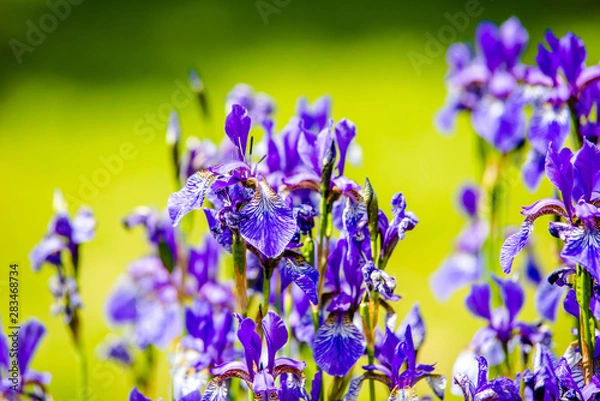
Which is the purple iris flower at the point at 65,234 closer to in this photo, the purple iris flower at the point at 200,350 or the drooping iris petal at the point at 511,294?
the purple iris flower at the point at 200,350

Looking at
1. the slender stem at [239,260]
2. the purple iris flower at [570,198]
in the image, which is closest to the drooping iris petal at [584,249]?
the purple iris flower at [570,198]

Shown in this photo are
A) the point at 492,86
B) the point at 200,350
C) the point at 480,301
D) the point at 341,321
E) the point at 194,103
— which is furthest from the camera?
the point at 194,103

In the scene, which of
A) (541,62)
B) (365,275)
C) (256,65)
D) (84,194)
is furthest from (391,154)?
(365,275)

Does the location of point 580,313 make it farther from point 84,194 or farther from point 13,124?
point 13,124

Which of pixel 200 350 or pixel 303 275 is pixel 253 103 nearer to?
pixel 200 350

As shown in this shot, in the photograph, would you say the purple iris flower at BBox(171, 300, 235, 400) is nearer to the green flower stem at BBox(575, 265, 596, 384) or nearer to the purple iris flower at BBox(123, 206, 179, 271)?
the purple iris flower at BBox(123, 206, 179, 271)

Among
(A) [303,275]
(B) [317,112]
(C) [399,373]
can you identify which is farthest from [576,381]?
(B) [317,112]

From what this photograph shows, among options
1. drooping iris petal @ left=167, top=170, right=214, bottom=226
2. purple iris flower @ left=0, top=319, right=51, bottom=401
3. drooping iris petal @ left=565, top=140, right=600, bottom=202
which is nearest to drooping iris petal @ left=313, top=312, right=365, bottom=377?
drooping iris petal @ left=167, top=170, right=214, bottom=226

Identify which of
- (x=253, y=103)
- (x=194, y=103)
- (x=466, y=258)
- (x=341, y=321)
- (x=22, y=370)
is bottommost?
(x=22, y=370)
